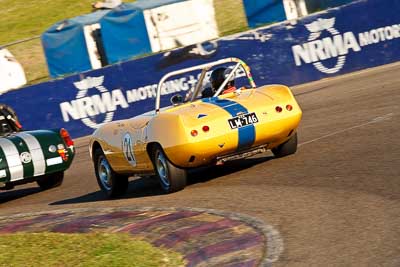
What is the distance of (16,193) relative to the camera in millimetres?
14672

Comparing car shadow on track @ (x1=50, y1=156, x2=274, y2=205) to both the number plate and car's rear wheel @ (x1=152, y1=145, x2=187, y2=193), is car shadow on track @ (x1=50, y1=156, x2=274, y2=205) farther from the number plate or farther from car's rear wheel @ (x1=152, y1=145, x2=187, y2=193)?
the number plate

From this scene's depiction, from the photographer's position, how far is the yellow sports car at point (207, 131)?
10055mm

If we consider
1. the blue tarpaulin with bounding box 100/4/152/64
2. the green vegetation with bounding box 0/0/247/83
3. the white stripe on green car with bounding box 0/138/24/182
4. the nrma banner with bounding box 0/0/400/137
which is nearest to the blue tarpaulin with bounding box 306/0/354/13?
the green vegetation with bounding box 0/0/247/83

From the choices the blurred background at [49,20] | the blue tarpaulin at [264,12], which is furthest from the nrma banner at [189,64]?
the blue tarpaulin at [264,12]

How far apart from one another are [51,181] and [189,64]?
732 centimetres

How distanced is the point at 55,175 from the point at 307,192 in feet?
19.5

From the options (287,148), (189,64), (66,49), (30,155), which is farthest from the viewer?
(66,49)

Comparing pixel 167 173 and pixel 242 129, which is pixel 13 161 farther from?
pixel 242 129

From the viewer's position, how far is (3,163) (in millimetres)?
13055

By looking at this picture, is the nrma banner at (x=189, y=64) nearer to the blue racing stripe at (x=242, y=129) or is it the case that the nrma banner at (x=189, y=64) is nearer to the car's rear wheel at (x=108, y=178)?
the car's rear wheel at (x=108, y=178)

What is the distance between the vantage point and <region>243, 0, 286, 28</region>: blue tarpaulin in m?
25.9

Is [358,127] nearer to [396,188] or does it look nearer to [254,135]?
[254,135]

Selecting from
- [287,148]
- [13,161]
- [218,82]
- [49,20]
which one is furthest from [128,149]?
[49,20]

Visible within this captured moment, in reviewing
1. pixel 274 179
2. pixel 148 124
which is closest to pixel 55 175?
pixel 148 124
